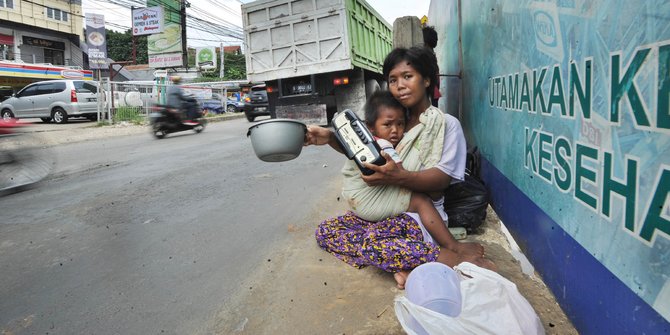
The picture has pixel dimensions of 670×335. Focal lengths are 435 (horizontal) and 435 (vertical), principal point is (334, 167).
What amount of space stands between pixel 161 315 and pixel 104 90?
13.5 m

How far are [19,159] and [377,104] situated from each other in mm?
3301

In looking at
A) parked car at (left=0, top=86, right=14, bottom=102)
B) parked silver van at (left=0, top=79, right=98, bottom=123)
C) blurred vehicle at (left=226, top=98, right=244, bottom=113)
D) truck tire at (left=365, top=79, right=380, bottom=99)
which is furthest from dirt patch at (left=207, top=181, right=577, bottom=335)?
parked car at (left=0, top=86, right=14, bottom=102)

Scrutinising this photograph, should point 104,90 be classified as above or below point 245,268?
above

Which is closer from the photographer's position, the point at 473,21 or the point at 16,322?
the point at 16,322

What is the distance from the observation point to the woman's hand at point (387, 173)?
1.91m

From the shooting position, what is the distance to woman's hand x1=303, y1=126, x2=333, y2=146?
6.87ft

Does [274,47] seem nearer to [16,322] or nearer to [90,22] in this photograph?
[16,322]

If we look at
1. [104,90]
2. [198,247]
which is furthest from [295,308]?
[104,90]

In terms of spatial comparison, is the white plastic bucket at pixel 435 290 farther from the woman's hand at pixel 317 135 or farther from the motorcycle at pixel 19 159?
the motorcycle at pixel 19 159

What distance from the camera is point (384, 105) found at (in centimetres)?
225

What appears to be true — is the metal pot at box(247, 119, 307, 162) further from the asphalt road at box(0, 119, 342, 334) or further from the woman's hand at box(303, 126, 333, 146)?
the asphalt road at box(0, 119, 342, 334)

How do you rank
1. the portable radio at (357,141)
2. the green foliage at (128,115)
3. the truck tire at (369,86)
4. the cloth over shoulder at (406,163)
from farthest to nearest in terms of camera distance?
the green foliage at (128,115) → the truck tire at (369,86) → the cloth over shoulder at (406,163) → the portable radio at (357,141)

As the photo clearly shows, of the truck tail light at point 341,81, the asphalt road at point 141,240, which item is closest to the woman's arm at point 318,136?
the asphalt road at point 141,240

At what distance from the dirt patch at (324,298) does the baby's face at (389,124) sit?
2.30 feet
